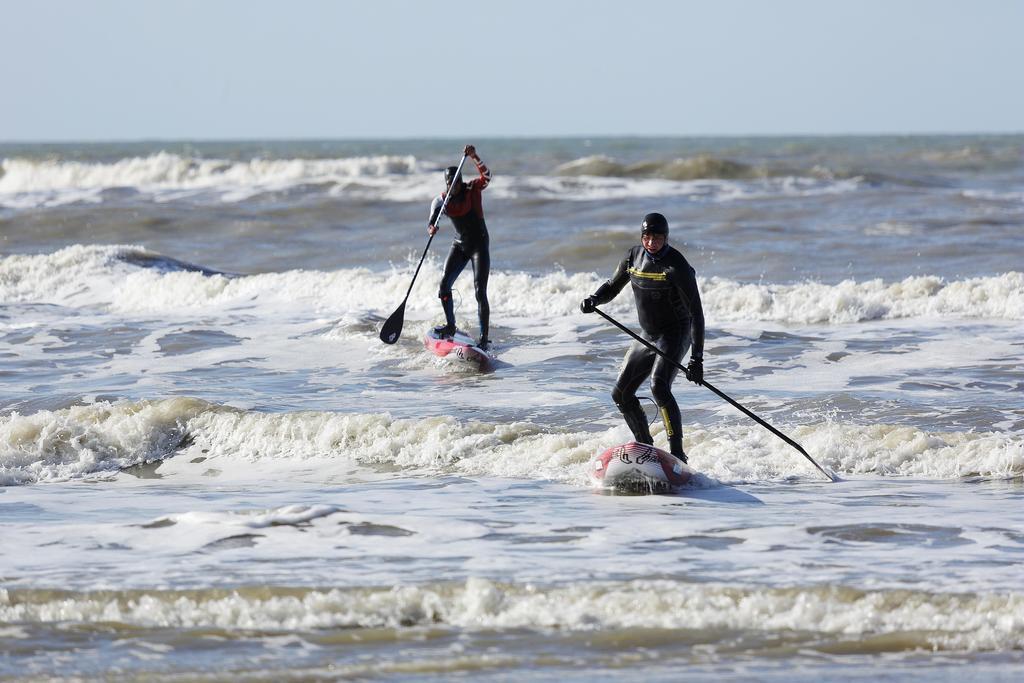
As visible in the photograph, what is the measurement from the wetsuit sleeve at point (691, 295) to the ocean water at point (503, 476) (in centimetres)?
119

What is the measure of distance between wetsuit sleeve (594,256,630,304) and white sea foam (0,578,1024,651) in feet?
9.65

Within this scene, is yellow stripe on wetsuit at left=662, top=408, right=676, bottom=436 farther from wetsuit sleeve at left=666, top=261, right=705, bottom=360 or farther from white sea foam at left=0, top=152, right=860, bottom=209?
white sea foam at left=0, top=152, right=860, bottom=209

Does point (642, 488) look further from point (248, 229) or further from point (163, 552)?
point (248, 229)

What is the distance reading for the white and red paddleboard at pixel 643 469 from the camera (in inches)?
392

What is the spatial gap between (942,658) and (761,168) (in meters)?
41.1

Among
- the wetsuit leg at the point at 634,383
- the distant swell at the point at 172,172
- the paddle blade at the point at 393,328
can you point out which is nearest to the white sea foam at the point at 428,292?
the paddle blade at the point at 393,328

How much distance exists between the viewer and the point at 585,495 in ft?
33.2

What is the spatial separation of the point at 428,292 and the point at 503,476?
10.8 m

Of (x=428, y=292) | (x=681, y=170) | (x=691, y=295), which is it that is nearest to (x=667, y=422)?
(x=691, y=295)

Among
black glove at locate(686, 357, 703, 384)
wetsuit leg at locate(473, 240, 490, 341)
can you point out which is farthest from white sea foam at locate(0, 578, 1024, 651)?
wetsuit leg at locate(473, 240, 490, 341)

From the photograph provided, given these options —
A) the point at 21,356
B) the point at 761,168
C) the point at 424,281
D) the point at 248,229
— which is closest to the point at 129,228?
the point at 248,229

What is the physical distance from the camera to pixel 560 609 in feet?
23.5

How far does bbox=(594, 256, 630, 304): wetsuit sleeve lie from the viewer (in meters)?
9.77

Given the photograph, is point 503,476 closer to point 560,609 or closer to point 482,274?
point 560,609
